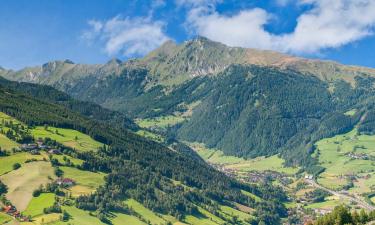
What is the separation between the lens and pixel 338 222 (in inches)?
5315

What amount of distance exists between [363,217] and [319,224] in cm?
1091

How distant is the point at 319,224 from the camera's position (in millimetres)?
142000

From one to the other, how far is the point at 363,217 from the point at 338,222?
7575 mm

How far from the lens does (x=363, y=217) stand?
453 feet

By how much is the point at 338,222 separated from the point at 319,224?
25.6 feet
